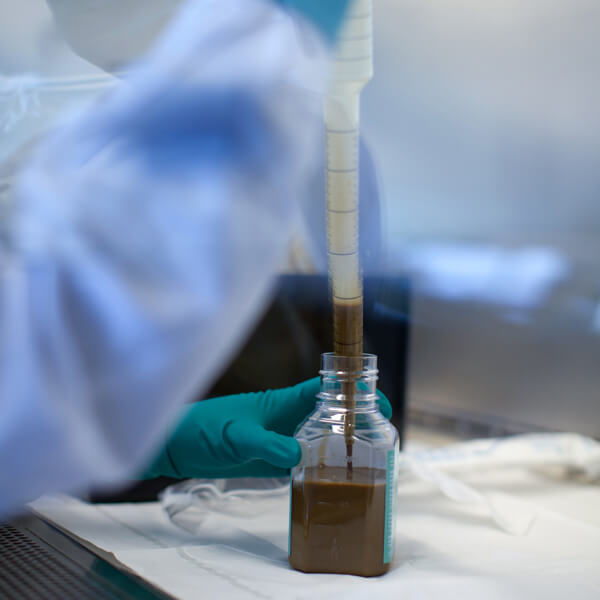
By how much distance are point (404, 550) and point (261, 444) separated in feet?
0.68

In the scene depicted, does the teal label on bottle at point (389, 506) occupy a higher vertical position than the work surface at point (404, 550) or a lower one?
higher

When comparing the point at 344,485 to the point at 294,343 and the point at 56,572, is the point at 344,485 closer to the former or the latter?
the point at 56,572

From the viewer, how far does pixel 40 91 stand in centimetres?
67

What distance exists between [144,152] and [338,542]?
1.15 ft

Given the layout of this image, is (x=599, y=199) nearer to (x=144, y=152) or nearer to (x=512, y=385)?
(x=512, y=385)

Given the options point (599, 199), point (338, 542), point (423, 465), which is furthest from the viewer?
point (599, 199)

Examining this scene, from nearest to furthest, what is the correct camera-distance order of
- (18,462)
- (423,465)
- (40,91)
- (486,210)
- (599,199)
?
1. (18,462)
2. (40,91)
3. (423,465)
4. (599,199)
5. (486,210)

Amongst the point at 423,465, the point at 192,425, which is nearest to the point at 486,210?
the point at 423,465

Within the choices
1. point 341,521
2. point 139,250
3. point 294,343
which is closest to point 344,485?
point 341,521

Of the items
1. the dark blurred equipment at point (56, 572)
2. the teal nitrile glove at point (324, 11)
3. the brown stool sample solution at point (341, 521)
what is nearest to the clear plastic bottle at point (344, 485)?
the brown stool sample solution at point (341, 521)

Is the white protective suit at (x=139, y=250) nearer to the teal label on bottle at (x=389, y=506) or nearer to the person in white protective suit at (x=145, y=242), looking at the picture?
the person in white protective suit at (x=145, y=242)

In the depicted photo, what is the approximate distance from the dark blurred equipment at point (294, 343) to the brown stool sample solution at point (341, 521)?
0.32m

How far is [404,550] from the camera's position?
0.63 meters

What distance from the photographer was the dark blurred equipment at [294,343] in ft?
2.83
